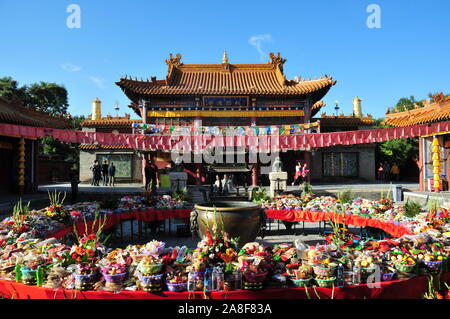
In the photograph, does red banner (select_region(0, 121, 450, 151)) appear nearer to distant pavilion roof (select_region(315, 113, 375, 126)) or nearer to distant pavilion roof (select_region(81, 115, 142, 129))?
distant pavilion roof (select_region(81, 115, 142, 129))

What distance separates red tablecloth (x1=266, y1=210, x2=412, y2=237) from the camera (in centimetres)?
575

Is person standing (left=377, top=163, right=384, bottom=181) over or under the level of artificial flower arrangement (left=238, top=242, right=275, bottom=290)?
over

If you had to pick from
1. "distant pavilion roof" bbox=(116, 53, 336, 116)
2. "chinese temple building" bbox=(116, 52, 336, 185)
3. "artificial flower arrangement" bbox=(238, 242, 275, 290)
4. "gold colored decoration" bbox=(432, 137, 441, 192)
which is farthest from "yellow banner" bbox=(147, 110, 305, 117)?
"artificial flower arrangement" bbox=(238, 242, 275, 290)

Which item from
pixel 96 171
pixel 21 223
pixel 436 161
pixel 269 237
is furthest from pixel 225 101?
pixel 21 223

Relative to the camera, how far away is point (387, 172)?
23359 millimetres

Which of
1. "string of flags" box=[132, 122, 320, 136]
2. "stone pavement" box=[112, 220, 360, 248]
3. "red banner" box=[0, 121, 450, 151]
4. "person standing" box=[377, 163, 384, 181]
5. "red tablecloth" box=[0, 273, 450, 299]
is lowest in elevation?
"stone pavement" box=[112, 220, 360, 248]

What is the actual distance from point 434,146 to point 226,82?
12693mm

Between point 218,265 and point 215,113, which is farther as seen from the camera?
point 215,113

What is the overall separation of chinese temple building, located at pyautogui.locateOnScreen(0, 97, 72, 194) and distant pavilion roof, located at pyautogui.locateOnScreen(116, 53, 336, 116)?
218 inches

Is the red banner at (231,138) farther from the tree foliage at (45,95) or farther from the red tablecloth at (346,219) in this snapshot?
the tree foliage at (45,95)

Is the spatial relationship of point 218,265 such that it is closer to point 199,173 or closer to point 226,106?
point 199,173
